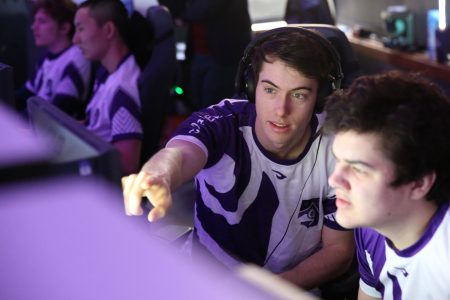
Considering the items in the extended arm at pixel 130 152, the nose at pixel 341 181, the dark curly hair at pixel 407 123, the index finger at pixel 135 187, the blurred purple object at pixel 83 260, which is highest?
the blurred purple object at pixel 83 260

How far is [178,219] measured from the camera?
212 cm

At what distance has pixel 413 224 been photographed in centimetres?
100

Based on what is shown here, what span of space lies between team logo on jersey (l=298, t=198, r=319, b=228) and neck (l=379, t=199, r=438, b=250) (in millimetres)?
382

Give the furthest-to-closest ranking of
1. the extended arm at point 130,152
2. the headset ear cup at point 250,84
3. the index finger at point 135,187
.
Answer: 1. the extended arm at point 130,152
2. the headset ear cup at point 250,84
3. the index finger at point 135,187

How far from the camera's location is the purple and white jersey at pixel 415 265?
95 cm

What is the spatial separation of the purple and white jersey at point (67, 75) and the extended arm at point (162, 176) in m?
1.42

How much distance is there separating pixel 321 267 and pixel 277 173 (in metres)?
0.23

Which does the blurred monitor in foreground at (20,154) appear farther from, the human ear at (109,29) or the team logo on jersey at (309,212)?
the human ear at (109,29)

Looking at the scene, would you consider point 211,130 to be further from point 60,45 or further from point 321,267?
point 60,45

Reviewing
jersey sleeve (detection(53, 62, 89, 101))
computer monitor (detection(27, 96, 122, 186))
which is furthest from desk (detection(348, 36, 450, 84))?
computer monitor (detection(27, 96, 122, 186))

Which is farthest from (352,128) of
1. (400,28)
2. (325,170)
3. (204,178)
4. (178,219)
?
(400,28)

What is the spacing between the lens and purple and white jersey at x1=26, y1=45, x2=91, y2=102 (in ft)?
8.47

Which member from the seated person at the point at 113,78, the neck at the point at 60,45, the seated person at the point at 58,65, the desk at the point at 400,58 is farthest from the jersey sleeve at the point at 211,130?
the desk at the point at 400,58

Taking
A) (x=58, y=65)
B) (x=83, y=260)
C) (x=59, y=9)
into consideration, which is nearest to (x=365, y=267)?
(x=83, y=260)
